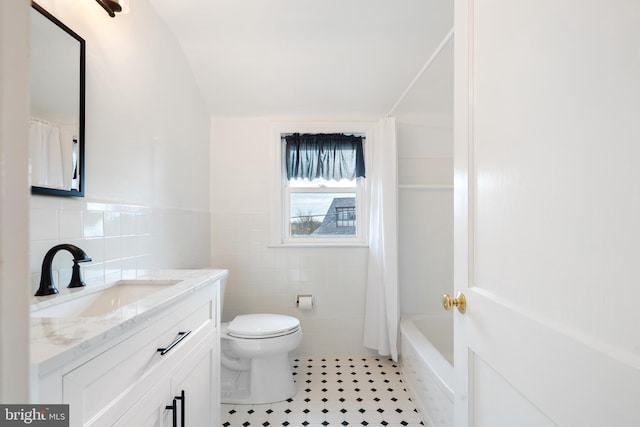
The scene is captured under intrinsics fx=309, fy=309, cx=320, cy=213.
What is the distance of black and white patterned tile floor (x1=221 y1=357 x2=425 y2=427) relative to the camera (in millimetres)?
1777

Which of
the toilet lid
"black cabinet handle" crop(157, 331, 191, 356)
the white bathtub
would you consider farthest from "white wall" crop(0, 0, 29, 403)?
the toilet lid

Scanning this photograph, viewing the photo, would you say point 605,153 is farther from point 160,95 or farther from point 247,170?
point 247,170

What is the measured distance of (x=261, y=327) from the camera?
197 centimetres

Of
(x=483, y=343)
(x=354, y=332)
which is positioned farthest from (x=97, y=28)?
(x=354, y=332)

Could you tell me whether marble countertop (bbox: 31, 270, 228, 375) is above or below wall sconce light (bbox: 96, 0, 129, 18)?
below

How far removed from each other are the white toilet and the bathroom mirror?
123 cm

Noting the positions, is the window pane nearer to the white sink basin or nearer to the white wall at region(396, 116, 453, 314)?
the white wall at region(396, 116, 453, 314)

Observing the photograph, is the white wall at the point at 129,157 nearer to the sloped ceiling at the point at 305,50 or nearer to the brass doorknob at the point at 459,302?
the sloped ceiling at the point at 305,50

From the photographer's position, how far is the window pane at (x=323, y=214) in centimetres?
271

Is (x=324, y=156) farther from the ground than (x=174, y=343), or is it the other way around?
(x=324, y=156)

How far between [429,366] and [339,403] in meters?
0.64

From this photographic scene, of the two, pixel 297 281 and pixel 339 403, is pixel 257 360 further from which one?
pixel 297 281

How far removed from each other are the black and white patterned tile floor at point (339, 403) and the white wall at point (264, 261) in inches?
Result: 11.1

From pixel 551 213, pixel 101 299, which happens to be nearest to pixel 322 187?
pixel 101 299
